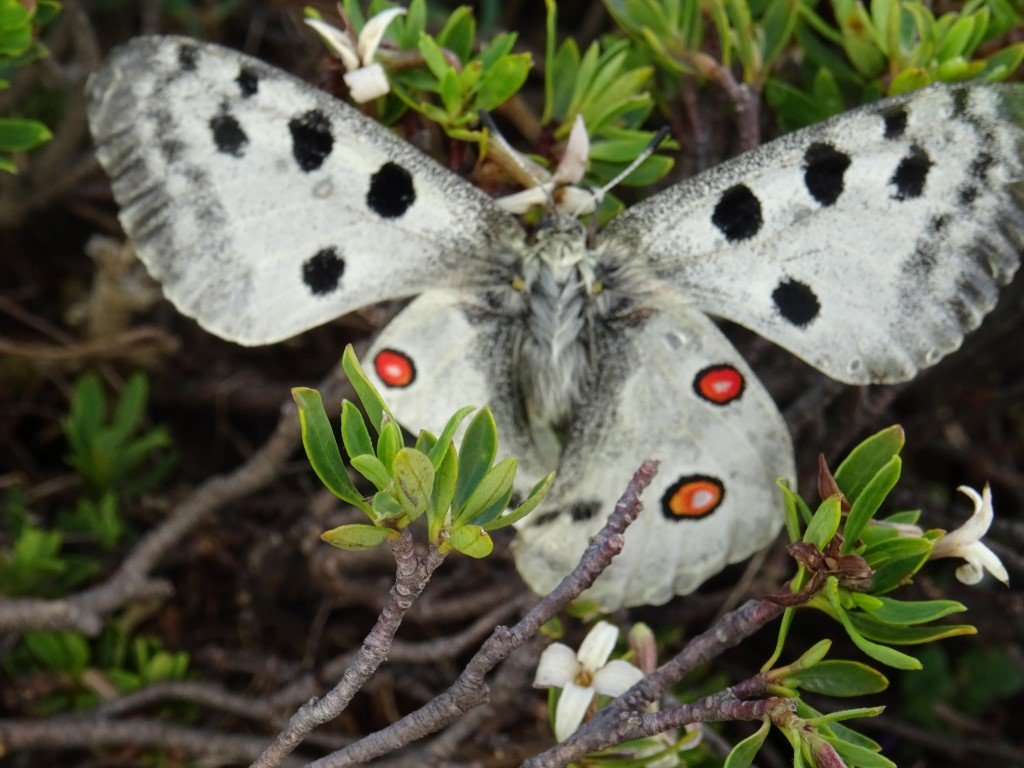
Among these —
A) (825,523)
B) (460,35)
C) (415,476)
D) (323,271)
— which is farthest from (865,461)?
(460,35)

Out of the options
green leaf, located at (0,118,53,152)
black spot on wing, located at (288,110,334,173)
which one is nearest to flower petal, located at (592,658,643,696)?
black spot on wing, located at (288,110,334,173)

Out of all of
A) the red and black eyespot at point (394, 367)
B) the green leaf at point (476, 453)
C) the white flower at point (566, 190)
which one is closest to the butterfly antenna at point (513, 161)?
the white flower at point (566, 190)

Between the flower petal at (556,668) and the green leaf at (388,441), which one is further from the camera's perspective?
the flower petal at (556,668)

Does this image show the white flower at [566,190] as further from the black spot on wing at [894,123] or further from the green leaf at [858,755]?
the green leaf at [858,755]

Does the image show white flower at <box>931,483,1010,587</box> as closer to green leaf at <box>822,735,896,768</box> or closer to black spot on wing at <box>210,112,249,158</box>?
green leaf at <box>822,735,896,768</box>

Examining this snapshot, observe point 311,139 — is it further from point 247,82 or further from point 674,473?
point 674,473

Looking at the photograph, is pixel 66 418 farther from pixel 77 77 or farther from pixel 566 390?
pixel 566 390

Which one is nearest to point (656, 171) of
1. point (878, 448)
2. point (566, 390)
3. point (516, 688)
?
point (566, 390)

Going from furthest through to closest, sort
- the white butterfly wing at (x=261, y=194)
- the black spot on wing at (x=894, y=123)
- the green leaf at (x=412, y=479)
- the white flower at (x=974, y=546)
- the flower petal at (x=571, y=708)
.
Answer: the white butterfly wing at (x=261, y=194) < the black spot on wing at (x=894, y=123) < the flower petal at (x=571, y=708) < the white flower at (x=974, y=546) < the green leaf at (x=412, y=479)
